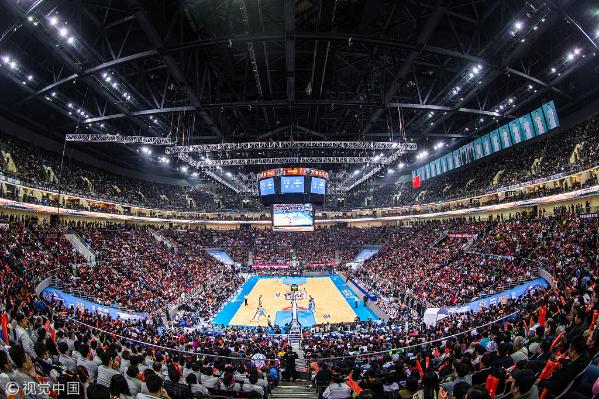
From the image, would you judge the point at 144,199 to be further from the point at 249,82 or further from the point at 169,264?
the point at 249,82

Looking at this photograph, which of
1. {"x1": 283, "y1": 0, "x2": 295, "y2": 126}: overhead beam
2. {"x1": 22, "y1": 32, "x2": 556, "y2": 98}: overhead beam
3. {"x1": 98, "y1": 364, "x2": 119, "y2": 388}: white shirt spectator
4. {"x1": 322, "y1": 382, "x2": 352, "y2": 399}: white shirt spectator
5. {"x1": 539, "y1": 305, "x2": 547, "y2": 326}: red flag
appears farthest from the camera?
{"x1": 22, "y1": 32, "x2": 556, "y2": 98}: overhead beam

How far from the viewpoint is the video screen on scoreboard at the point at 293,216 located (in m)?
40.7

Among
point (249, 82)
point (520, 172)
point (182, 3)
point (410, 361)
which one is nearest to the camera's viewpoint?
point (410, 361)

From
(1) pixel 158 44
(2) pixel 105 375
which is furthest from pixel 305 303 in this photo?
(2) pixel 105 375

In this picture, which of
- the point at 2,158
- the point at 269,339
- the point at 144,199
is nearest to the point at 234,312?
the point at 269,339

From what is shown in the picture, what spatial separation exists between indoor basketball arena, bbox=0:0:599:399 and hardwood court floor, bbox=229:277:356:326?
34cm


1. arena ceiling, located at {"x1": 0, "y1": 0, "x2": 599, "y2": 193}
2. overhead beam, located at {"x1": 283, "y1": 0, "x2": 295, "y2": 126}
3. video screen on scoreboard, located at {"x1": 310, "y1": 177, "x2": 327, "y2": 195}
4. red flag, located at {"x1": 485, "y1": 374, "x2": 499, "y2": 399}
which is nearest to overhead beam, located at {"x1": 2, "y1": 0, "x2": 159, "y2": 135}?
arena ceiling, located at {"x1": 0, "y1": 0, "x2": 599, "y2": 193}

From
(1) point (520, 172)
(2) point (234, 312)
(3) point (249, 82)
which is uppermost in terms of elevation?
(3) point (249, 82)

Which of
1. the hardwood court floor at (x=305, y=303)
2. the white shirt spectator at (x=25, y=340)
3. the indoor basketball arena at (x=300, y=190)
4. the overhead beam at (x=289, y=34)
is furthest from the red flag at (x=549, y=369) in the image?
the hardwood court floor at (x=305, y=303)

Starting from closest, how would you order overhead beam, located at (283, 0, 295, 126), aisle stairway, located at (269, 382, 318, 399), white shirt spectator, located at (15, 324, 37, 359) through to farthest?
white shirt spectator, located at (15, 324, 37, 359), aisle stairway, located at (269, 382, 318, 399), overhead beam, located at (283, 0, 295, 126)

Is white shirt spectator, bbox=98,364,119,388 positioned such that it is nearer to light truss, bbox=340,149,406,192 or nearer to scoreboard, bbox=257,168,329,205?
light truss, bbox=340,149,406,192

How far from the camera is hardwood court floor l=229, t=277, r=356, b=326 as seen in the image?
81.0 feet

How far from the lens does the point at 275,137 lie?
2780cm

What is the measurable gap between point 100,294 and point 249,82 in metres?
16.2
